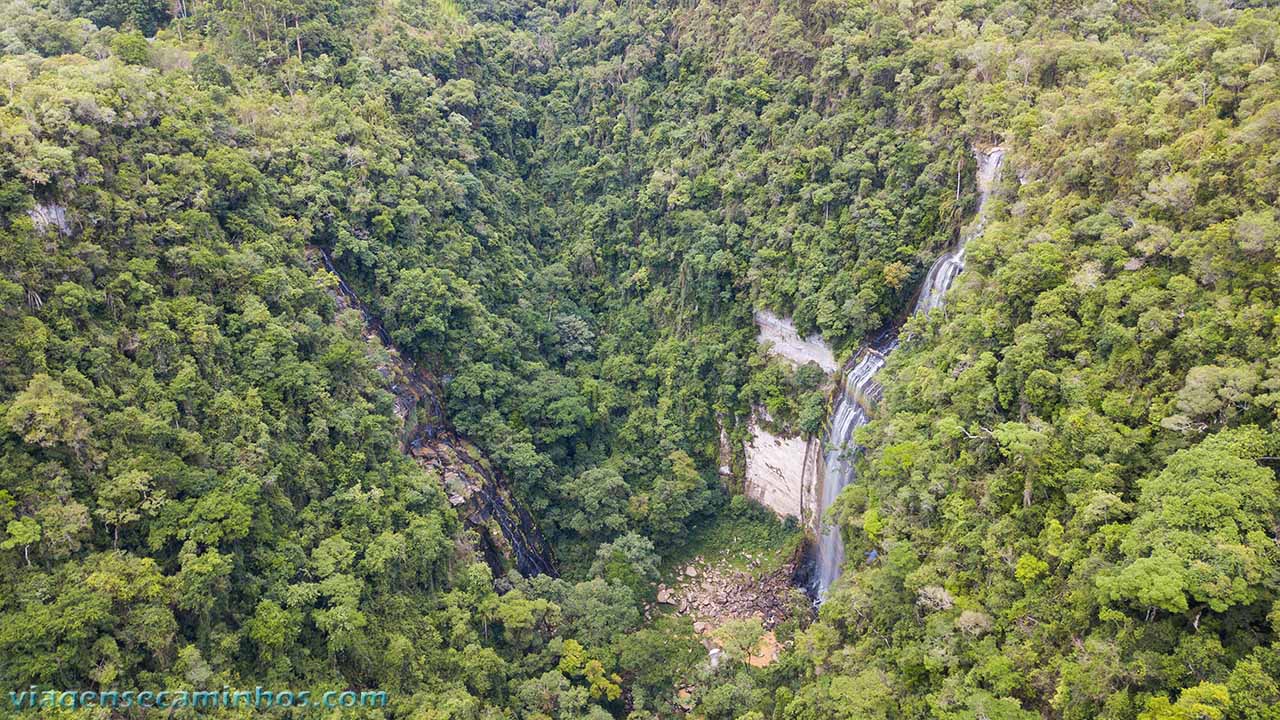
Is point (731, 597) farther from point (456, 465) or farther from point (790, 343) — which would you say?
point (456, 465)

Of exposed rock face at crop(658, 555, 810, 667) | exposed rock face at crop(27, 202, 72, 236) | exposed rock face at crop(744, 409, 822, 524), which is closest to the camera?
exposed rock face at crop(27, 202, 72, 236)

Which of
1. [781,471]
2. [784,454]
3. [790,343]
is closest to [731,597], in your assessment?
[781,471]

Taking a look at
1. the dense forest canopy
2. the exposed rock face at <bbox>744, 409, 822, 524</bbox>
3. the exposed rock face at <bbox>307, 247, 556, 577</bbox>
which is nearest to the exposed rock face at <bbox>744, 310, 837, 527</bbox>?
the exposed rock face at <bbox>744, 409, 822, 524</bbox>

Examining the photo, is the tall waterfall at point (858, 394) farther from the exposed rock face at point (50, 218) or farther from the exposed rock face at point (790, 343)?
the exposed rock face at point (50, 218)

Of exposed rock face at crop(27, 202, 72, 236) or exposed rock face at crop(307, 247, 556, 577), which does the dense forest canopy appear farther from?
A: exposed rock face at crop(307, 247, 556, 577)

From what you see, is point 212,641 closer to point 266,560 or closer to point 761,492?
point 266,560

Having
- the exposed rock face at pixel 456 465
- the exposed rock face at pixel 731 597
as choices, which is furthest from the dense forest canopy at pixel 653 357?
the exposed rock face at pixel 731 597
